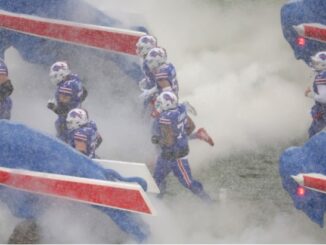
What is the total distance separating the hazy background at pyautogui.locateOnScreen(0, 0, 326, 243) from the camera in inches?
288

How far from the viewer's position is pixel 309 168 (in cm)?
691

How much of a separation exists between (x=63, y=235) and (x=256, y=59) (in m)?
6.67

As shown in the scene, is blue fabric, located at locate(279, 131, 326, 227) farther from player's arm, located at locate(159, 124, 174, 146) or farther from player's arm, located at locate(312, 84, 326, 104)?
player's arm, located at locate(312, 84, 326, 104)

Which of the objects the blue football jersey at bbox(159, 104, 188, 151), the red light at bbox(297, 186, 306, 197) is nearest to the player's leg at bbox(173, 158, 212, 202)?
the blue football jersey at bbox(159, 104, 188, 151)

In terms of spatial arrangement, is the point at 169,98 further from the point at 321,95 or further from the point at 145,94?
the point at 321,95

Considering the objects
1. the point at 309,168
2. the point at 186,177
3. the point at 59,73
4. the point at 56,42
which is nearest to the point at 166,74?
the point at 59,73

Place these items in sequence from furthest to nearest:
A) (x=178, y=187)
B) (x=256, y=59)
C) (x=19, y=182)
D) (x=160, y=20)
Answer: (x=160, y=20) → (x=256, y=59) → (x=178, y=187) → (x=19, y=182)

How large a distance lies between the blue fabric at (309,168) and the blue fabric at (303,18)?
3284 mm

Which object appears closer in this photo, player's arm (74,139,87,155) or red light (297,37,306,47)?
player's arm (74,139,87,155)

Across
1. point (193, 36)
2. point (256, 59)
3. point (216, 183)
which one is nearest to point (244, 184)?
point (216, 183)

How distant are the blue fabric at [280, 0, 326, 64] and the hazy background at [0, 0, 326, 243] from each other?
88 centimetres

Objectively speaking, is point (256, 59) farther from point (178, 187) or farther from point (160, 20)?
point (178, 187)

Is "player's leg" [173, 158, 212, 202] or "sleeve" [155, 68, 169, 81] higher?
"sleeve" [155, 68, 169, 81]

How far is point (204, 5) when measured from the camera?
14.8m
